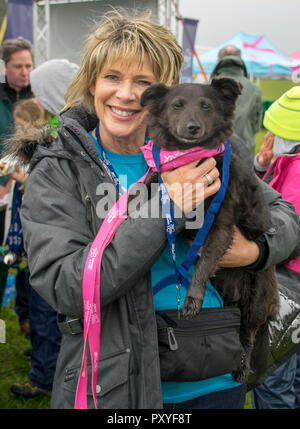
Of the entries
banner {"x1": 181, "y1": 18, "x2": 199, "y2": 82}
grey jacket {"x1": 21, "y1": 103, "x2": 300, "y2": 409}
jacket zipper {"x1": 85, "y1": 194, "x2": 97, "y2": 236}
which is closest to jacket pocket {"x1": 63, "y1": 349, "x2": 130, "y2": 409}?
grey jacket {"x1": 21, "y1": 103, "x2": 300, "y2": 409}

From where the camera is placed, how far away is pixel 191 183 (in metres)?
1.54

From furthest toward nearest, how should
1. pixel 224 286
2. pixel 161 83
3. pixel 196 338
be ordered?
pixel 224 286, pixel 161 83, pixel 196 338

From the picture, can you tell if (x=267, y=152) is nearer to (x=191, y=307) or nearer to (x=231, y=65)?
(x=191, y=307)

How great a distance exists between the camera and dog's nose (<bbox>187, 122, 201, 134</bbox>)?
66.6 inches

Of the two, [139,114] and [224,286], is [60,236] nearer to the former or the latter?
[139,114]

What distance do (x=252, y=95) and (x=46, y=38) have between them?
2923 millimetres

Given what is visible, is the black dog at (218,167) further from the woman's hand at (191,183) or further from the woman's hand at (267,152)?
the woman's hand at (267,152)

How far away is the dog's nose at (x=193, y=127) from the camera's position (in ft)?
5.55

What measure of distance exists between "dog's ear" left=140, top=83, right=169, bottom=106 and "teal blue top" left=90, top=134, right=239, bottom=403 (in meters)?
0.25

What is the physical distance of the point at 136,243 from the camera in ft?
4.47

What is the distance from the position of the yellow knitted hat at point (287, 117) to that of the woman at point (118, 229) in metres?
1.04

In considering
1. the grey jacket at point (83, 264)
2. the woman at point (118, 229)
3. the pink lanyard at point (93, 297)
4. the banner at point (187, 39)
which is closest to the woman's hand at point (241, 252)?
the woman at point (118, 229)

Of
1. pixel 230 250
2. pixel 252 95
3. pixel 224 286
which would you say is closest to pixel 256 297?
pixel 224 286

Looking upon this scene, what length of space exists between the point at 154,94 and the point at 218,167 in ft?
1.36
